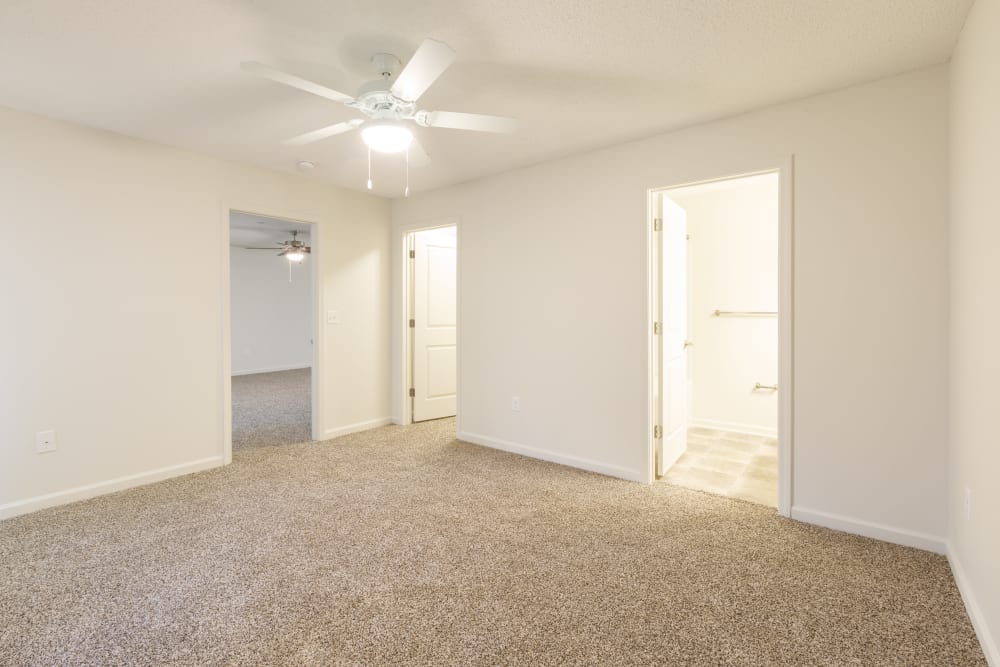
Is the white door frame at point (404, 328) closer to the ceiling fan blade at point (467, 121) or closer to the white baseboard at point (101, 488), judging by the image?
the white baseboard at point (101, 488)

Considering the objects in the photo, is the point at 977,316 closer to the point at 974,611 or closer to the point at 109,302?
the point at 974,611

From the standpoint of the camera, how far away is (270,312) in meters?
9.21

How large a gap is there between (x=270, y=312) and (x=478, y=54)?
8.23 meters

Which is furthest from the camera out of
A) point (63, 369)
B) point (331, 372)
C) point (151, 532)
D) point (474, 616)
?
point (331, 372)

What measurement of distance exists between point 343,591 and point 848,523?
254cm

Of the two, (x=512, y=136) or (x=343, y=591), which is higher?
(x=512, y=136)

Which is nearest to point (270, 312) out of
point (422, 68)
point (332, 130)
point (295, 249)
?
point (295, 249)

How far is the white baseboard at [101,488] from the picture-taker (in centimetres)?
283

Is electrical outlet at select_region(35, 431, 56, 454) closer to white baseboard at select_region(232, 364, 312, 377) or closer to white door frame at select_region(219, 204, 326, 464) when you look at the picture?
white door frame at select_region(219, 204, 326, 464)

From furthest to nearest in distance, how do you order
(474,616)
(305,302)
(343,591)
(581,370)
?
(305,302) → (581,370) → (343,591) → (474,616)

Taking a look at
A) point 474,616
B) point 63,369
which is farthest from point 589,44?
point 63,369

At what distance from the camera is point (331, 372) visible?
4.50m

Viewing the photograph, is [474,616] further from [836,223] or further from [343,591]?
[836,223]

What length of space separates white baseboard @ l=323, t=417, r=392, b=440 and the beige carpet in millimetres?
1253
